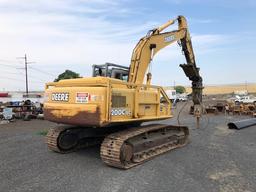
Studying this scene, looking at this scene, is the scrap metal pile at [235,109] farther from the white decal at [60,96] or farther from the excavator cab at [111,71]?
the white decal at [60,96]

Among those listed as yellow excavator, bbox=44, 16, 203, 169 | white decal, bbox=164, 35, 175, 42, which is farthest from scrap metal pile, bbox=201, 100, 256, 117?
yellow excavator, bbox=44, 16, 203, 169

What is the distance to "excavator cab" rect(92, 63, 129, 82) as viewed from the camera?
9391mm

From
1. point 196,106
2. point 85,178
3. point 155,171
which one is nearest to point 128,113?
point 155,171

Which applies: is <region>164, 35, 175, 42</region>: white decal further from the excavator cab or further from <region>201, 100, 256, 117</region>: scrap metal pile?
<region>201, 100, 256, 117</region>: scrap metal pile

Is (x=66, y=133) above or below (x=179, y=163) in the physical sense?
above

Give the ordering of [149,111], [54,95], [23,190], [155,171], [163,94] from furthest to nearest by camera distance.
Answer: [163,94]
[149,111]
[54,95]
[155,171]
[23,190]

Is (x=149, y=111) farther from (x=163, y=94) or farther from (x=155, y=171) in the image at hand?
(x=155, y=171)

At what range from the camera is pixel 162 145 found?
9.67 meters

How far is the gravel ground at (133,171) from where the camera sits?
6.29 m

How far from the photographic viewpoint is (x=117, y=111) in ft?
26.3

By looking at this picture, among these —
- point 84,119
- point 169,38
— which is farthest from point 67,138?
point 169,38

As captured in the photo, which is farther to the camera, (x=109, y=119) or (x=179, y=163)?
(x=179, y=163)

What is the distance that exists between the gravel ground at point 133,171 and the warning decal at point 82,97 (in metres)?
1.67

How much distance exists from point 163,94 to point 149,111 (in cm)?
103
